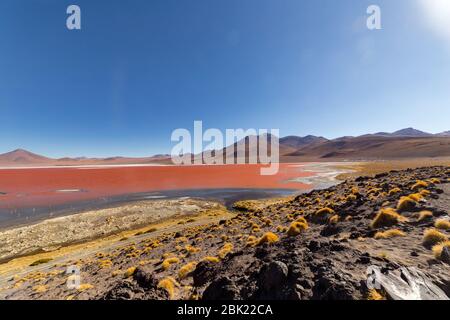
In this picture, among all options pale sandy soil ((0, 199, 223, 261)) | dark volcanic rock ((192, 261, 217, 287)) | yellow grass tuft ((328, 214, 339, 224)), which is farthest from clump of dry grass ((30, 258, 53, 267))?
yellow grass tuft ((328, 214, 339, 224))

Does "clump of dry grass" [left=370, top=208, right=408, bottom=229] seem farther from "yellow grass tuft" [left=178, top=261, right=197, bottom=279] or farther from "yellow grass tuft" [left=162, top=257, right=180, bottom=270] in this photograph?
"yellow grass tuft" [left=162, top=257, right=180, bottom=270]

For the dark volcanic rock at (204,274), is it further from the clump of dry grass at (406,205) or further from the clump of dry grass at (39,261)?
the clump of dry grass at (39,261)

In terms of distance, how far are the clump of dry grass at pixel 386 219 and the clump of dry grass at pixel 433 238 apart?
2034mm

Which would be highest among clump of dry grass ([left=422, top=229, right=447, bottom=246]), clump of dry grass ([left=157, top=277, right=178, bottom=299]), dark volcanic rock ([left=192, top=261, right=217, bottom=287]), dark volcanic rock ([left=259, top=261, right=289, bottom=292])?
clump of dry grass ([left=422, top=229, right=447, bottom=246])

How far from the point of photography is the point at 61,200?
139 feet

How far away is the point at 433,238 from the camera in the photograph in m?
6.46

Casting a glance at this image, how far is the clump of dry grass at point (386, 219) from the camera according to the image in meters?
8.77

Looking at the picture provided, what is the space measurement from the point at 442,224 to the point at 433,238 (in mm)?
1405

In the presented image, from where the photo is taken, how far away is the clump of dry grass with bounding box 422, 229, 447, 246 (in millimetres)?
6359

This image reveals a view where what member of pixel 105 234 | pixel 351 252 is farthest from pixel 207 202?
pixel 351 252

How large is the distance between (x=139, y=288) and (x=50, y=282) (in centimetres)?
822

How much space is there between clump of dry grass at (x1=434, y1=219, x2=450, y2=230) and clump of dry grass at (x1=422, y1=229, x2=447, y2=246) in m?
0.89

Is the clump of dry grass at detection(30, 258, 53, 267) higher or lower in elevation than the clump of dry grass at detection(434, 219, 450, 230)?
lower

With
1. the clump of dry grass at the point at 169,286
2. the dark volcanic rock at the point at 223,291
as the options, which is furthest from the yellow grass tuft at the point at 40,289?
the dark volcanic rock at the point at 223,291
